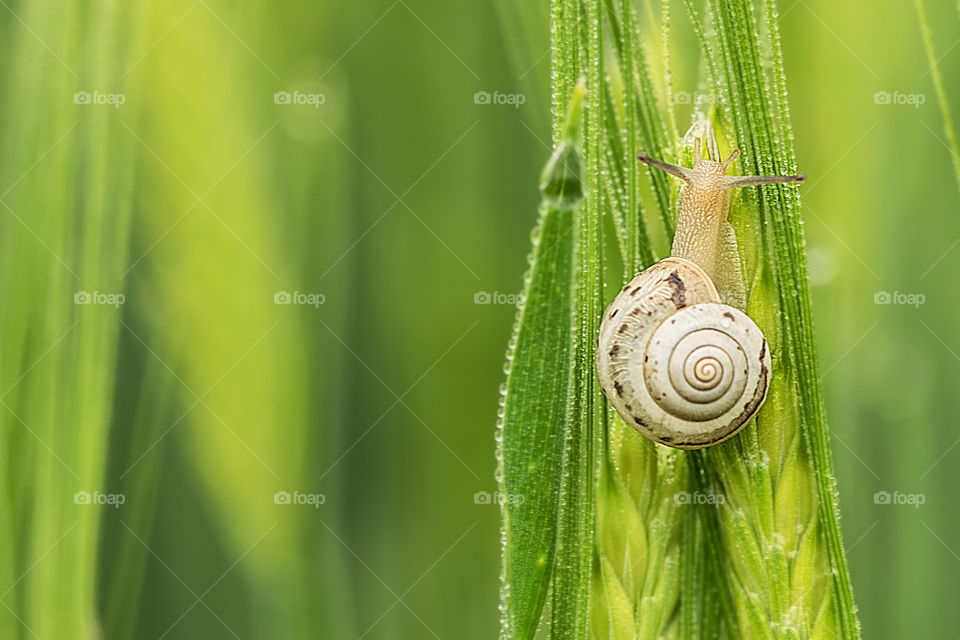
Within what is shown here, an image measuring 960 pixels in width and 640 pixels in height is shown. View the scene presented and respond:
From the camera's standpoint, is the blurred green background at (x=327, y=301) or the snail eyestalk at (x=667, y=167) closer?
the snail eyestalk at (x=667, y=167)

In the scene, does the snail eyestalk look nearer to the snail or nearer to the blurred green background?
the snail

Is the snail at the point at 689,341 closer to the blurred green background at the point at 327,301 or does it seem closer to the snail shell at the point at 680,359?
the snail shell at the point at 680,359

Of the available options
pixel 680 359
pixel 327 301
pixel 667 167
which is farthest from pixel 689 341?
pixel 327 301

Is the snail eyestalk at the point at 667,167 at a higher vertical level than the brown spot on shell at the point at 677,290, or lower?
higher

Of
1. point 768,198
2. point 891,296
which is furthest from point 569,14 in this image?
point 891,296

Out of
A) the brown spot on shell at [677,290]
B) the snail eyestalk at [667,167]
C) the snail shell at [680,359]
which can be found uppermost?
the snail eyestalk at [667,167]

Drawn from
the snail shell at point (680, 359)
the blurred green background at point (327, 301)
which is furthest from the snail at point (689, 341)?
the blurred green background at point (327, 301)

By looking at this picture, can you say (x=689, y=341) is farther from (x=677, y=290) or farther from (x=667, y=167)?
(x=667, y=167)

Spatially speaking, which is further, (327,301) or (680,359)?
(327,301)
